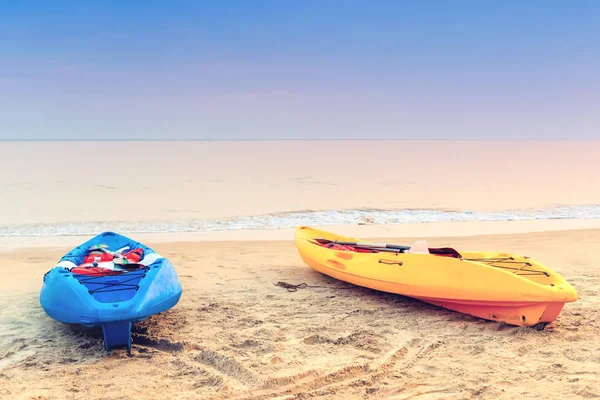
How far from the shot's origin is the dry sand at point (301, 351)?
4.05 m

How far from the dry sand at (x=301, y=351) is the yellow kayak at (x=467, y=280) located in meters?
0.15

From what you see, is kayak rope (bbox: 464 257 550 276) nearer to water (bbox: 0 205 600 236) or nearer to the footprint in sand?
the footprint in sand

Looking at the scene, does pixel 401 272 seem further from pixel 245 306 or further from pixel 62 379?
pixel 62 379

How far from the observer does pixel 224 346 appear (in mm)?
4855

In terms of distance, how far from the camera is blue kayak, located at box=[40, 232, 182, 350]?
4.61 meters

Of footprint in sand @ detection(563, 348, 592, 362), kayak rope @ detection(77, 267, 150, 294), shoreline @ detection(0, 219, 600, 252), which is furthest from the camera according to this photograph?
→ shoreline @ detection(0, 219, 600, 252)

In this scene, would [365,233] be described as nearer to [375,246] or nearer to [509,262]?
[375,246]

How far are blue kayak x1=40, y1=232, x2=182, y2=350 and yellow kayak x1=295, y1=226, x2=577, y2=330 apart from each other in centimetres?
220

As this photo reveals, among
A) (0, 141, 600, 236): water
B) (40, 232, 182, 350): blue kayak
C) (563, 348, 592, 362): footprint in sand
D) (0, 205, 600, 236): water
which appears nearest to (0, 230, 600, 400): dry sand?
(563, 348, 592, 362): footprint in sand

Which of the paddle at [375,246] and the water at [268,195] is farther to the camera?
the water at [268,195]

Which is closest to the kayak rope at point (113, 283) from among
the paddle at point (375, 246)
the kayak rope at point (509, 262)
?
the paddle at point (375, 246)

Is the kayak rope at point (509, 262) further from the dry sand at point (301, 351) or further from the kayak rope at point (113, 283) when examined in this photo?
the kayak rope at point (113, 283)

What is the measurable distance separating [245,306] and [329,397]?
89.8 inches

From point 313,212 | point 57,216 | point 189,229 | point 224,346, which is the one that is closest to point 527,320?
point 224,346
